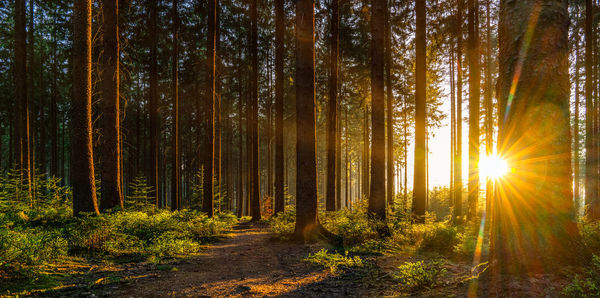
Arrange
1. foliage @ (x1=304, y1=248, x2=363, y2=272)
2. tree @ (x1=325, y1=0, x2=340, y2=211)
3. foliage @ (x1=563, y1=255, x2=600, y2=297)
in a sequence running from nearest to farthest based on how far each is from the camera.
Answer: foliage @ (x1=563, y1=255, x2=600, y2=297), foliage @ (x1=304, y1=248, x2=363, y2=272), tree @ (x1=325, y1=0, x2=340, y2=211)

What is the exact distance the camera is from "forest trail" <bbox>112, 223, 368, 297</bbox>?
14.7 ft

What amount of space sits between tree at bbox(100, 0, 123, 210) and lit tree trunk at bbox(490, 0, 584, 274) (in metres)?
12.5

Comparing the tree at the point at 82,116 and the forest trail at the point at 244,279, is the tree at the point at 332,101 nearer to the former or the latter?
the forest trail at the point at 244,279

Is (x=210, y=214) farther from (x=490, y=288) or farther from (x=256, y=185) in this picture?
(x=490, y=288)

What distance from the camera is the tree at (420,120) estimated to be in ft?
34.8

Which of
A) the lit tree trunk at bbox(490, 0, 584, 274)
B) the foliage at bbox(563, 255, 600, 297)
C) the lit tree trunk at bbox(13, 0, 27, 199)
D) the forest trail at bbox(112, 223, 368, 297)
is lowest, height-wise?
the forest trail at bbox(112, 223, 368, 297)

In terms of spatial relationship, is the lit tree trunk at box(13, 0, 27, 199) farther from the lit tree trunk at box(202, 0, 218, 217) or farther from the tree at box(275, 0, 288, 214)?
the tree at box(275, 0, 288, 214)

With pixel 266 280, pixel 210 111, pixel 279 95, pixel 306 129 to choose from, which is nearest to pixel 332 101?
pixel 279 95

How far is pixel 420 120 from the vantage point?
34.7 ft

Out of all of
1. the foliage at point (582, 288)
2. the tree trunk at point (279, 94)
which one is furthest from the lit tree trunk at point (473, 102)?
the foliage at point (582, 288)

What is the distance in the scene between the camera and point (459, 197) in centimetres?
1438

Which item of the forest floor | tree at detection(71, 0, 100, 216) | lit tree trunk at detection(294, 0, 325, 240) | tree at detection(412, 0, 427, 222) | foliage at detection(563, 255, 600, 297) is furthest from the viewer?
tree at detection(412, 0, 427, 222)

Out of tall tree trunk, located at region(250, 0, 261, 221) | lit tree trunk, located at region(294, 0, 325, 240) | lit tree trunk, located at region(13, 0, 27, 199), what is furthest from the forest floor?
lit tree trunk, located at region(13, 0, 27, 199)

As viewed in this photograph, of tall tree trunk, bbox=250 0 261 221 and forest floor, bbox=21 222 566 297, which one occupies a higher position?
tall tree trunk, bbox=250 0 261 221
